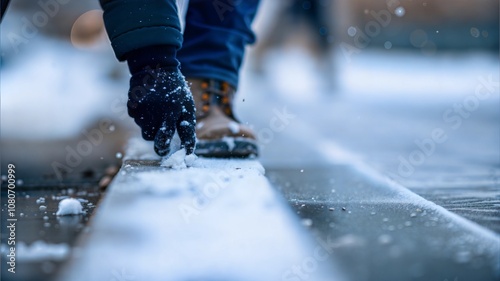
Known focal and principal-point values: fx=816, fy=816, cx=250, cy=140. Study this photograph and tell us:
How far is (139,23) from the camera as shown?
2.09 meters

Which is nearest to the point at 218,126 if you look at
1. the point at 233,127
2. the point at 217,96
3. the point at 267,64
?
the point at 233,127

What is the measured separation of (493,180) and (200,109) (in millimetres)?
1006

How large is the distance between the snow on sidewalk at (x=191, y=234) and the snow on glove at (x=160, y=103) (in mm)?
223

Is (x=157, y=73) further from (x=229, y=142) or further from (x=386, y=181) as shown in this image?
(x=386, y=181)

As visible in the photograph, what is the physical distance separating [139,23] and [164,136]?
30 centimetres

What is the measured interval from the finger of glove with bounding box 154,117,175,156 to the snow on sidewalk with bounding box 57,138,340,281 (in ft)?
0.72

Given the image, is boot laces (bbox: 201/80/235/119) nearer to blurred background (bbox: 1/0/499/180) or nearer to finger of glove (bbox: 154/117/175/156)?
blurred background (bbox: 1/0/499/180)

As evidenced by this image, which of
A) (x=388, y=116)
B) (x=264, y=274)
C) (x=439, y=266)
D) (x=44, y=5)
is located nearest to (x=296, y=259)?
(x=264, y=274)

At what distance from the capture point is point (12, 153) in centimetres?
316

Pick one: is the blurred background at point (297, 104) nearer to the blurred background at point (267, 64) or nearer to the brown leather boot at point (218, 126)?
the blurred background at point (267, 64)

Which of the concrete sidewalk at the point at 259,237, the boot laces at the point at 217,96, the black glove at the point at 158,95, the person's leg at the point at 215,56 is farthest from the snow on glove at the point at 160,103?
the boot laces at the point at 217,96

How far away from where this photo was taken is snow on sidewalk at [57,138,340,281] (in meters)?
1.22

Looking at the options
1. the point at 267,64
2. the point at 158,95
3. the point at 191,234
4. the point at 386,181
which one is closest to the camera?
the point at 191,234

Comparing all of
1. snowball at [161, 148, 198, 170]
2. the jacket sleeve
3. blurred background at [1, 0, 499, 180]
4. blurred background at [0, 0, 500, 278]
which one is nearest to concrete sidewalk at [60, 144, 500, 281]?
snowball at [161, 148, 198, 170]
